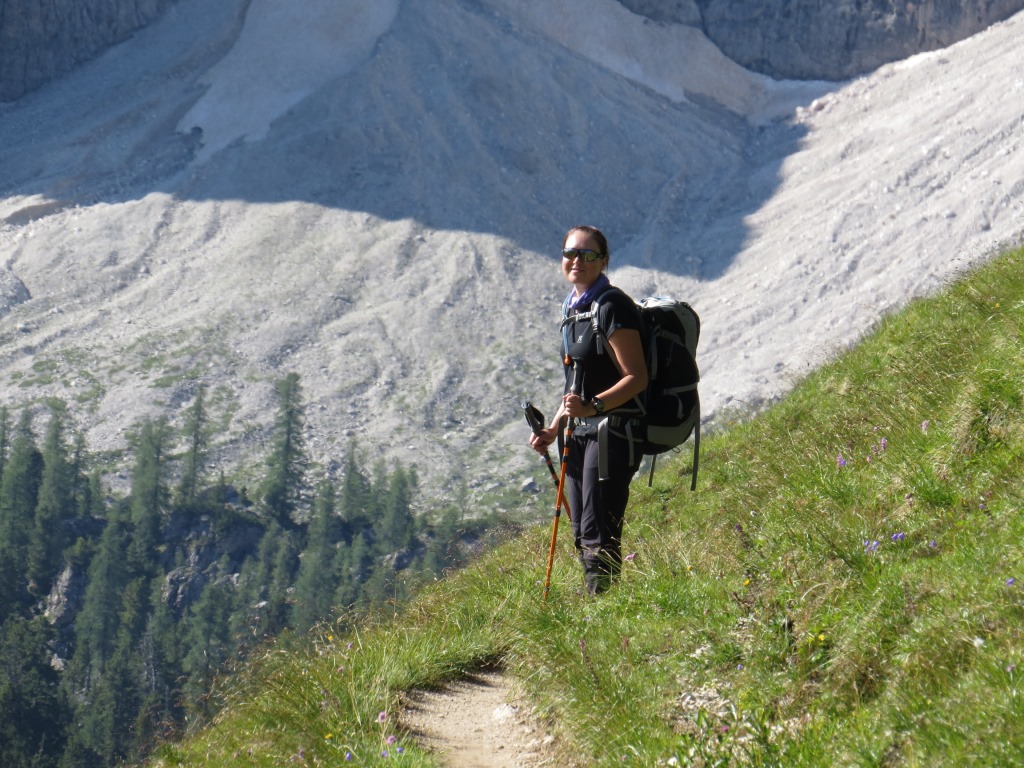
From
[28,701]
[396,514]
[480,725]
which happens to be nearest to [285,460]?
[396,514]

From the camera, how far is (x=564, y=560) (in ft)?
22.3

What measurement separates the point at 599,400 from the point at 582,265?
0.72 meters

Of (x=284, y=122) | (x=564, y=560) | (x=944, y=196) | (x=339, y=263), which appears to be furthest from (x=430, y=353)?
(x=564, y=560)

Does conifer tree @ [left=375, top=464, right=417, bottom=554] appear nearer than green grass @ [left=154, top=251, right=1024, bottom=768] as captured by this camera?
No

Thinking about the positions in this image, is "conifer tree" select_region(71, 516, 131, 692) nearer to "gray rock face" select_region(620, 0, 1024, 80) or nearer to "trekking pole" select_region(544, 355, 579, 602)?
"trekking pole" select_region(544, 355, 579, 602)

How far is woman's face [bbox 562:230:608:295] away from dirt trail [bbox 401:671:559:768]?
204 centimetres

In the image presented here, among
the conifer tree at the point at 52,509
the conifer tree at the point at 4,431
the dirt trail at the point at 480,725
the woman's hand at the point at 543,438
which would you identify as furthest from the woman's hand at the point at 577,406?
the conifer tree at the point at 4,431

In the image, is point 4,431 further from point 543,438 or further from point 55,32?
point 543,438

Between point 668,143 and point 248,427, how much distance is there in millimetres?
32302

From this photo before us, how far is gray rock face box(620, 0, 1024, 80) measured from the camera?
73812mm

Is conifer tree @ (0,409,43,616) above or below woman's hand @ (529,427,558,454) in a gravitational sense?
below

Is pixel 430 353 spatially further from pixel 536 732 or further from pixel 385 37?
pixel 536 732

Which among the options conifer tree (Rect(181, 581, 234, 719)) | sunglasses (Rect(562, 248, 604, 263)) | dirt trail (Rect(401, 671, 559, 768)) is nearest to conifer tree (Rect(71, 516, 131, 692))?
conifer tree (Rect(181, 581, 234, 719))

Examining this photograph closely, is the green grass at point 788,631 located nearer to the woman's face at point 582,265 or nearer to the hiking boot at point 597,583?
the hiking boot at point 597,583
